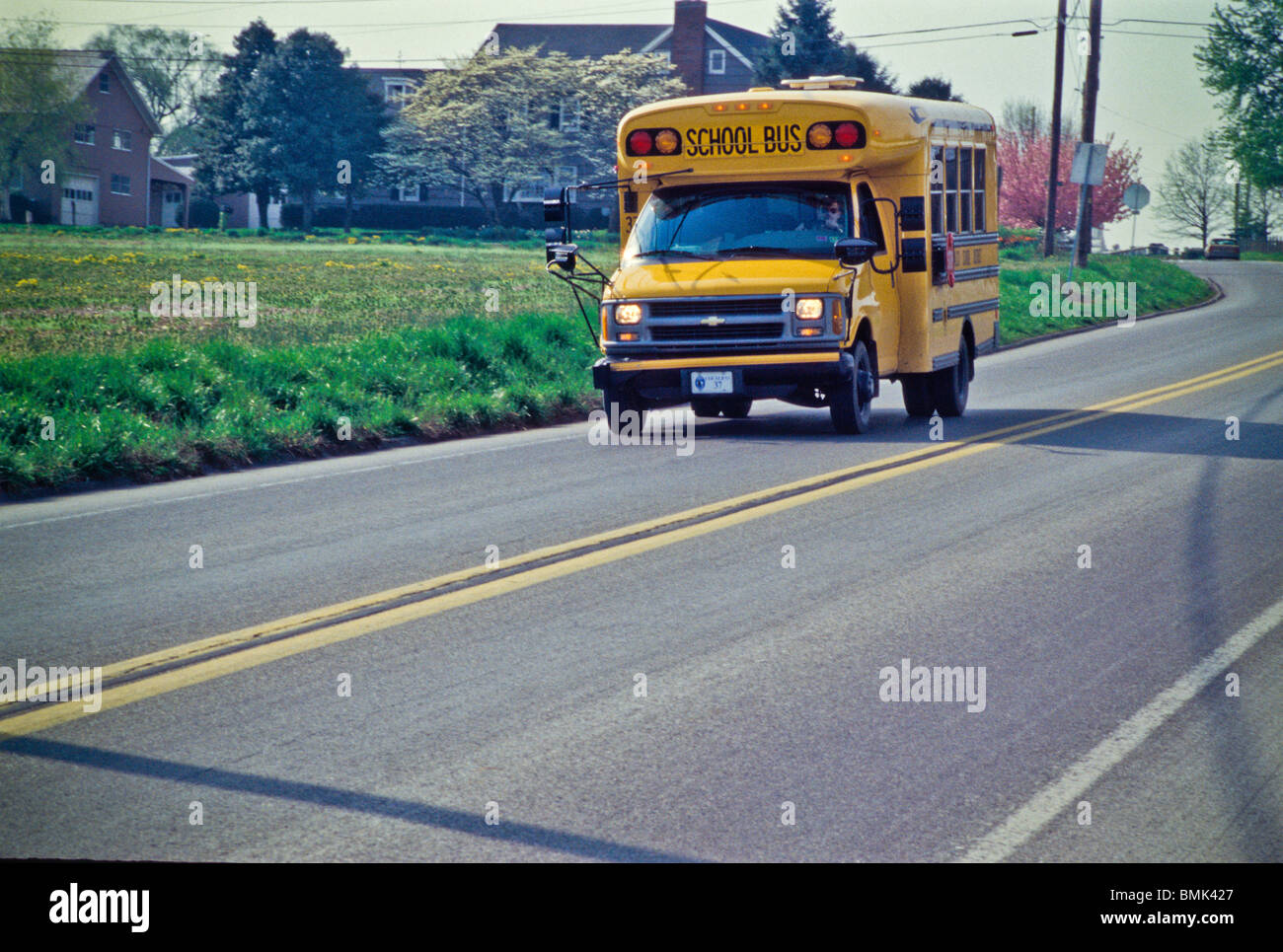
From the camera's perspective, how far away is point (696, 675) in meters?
6.16

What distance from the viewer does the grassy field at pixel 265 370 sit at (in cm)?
1233

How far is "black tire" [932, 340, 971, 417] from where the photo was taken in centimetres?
1594

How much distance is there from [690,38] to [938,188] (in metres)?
68.9

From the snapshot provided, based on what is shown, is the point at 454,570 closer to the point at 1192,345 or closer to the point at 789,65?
the point at 1192,345

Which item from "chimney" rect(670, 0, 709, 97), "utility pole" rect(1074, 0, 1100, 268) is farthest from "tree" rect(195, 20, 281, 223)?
"utility pole" rect(1074, 0, 1100, 268)

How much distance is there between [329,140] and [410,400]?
65748mm

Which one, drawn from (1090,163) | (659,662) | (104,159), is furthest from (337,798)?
(104,159)

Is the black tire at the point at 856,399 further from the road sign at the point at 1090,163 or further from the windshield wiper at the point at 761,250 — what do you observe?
the road sign at the point at 1090,163

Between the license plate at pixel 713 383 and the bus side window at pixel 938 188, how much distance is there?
3.02m

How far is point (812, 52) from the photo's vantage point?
69500 mm

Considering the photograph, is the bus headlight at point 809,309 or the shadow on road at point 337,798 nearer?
the shadow on road at point 337,798

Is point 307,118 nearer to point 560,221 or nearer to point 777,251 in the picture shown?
point 560,221

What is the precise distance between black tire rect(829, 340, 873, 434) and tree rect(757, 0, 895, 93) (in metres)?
56.4

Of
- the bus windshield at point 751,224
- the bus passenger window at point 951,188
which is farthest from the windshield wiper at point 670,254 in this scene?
the bus passenger window at point 951,188
